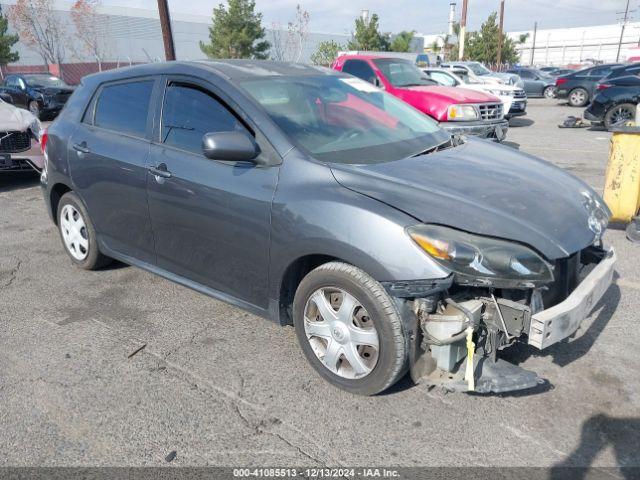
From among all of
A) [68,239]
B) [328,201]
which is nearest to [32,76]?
[68,239]

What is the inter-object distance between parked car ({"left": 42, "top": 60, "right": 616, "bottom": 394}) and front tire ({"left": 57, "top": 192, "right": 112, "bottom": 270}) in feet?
1.29

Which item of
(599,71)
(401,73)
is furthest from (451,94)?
(599,71)

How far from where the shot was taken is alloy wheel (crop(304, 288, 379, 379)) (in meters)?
2.76

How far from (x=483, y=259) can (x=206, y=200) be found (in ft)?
5.61

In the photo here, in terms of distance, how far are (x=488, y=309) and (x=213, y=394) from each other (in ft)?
5.16

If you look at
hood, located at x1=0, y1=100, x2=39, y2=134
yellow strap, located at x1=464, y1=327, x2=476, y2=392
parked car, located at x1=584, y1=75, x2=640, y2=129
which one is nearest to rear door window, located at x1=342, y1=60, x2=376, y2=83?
hood, located at x1=0, y1=100, x2=39, y2=134

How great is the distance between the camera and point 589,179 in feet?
25.5

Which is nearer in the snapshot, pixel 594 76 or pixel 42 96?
pixel 42 96

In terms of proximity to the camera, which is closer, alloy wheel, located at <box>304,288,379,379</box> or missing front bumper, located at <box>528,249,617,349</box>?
missing front bumper, located at <box>528,249,617,349</box>

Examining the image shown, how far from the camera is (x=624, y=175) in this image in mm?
5070

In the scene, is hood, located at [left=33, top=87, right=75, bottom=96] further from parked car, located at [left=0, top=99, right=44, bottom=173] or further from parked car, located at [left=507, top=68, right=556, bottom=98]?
parked car, located at [left=507, top=68, right=556, bottom=98]

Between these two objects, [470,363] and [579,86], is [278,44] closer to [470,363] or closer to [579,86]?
[579,86]

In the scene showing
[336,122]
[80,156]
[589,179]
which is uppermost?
[336,122]

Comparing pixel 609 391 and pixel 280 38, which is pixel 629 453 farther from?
pixel 280 38
